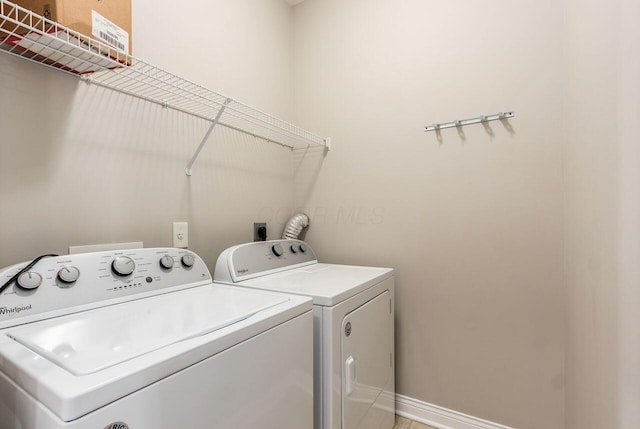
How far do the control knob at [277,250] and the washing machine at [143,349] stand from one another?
47cm

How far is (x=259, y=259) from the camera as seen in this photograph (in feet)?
5.14

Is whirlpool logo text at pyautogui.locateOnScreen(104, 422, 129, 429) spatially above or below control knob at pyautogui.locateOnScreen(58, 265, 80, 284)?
below

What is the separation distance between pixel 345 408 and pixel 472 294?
35.4 inches

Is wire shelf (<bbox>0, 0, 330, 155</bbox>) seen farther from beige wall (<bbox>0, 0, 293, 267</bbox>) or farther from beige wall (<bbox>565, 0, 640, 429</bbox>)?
beige wall (<bbox>565, 0, 640, 429</bbox>)

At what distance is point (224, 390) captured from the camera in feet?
2.36

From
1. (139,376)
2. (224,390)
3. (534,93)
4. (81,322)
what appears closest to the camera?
(139,376)

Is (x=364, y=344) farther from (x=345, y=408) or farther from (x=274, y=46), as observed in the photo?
(x=274, y=46)

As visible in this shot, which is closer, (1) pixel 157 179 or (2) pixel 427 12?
(1) pixel 157 179

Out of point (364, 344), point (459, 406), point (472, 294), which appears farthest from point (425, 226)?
point (459, 406)

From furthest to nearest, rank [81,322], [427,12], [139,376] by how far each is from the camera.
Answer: [427,12]
[81,322]
[139,376]

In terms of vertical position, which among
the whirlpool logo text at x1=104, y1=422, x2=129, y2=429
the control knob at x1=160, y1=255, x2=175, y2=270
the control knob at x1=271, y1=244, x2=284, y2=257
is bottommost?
the whirlpool logo text at x1=104, y1=422, x2=129, y2=429

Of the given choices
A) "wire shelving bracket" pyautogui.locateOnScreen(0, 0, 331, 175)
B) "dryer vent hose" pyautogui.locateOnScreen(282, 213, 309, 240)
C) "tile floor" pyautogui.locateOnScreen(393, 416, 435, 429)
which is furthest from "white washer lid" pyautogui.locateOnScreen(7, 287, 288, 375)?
"tile floor" pyautogui.locateOnScreen(393, 416, 435, 429)

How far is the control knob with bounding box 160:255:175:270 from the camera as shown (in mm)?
1172

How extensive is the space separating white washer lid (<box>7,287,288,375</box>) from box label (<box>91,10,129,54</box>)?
81cm
